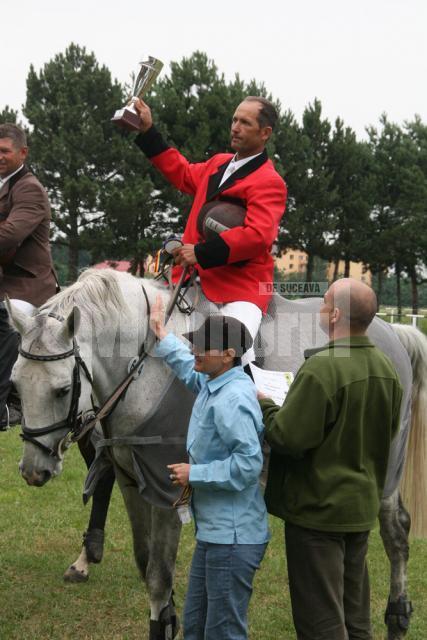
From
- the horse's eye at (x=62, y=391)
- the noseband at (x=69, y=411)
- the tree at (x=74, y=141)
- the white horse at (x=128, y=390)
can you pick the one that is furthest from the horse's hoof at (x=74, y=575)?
the tree at (x=74, y=141)

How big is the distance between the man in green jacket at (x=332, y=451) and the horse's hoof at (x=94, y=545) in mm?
2674

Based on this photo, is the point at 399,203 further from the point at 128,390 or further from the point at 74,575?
the point at 128,390

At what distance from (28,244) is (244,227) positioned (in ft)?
4.74

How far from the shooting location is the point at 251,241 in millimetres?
3607

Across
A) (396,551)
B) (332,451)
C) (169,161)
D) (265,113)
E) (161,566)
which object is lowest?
(396,551)

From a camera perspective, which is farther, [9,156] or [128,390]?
[9,156]

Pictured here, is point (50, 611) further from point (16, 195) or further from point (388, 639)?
point (16, 195)

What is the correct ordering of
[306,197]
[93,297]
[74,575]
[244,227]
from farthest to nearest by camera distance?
[306,197] → [74,575] → [244,227] → [93,297]

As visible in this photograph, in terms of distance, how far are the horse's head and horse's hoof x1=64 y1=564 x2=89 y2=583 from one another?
7.74ft

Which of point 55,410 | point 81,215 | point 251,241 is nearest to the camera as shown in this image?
point 55,410

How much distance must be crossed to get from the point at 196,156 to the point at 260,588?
29.2 meters

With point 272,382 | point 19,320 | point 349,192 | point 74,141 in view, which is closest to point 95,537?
point 272,382

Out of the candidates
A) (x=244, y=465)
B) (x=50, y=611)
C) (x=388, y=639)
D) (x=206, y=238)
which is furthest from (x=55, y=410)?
(x=388, y=639)

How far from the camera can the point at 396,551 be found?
14.6 feet
